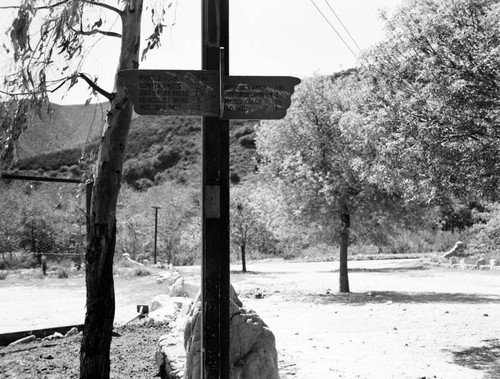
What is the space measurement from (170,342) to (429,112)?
4208 mm

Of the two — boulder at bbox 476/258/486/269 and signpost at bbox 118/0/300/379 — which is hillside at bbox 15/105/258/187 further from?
signpost at bbox 118/0/300/379

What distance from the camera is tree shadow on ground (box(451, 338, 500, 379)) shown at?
7.01 meters

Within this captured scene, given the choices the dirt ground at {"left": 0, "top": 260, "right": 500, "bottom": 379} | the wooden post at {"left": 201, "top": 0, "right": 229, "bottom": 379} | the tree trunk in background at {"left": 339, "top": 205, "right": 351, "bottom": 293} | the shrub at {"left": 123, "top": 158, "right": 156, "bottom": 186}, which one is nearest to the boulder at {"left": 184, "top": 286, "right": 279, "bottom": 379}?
the wooden post at {"left": 201, "top": 0, "right": 229, "bottom": 379}

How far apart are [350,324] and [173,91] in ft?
27.0

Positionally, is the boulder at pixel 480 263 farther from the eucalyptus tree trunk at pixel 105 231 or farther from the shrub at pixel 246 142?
the shrub at pixel 246 142

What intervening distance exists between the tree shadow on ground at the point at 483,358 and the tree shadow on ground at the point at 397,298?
6.21 metres

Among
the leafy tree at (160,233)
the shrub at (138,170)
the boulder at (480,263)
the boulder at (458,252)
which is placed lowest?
the boulder at (480,263)

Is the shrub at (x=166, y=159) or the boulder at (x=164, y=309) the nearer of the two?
the boulder at (x=164, y=309)

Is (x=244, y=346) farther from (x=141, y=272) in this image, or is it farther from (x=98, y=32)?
(x=141, y=272)

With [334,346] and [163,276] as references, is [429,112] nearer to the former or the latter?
[334,346]

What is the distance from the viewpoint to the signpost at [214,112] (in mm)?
4031

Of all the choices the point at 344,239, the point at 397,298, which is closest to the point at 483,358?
the point at 397,298

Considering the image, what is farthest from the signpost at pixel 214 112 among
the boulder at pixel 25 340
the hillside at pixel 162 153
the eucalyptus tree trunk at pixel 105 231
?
the hillside at pixel 162 153

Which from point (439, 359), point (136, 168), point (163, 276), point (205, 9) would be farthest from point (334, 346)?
point (136, 168)
